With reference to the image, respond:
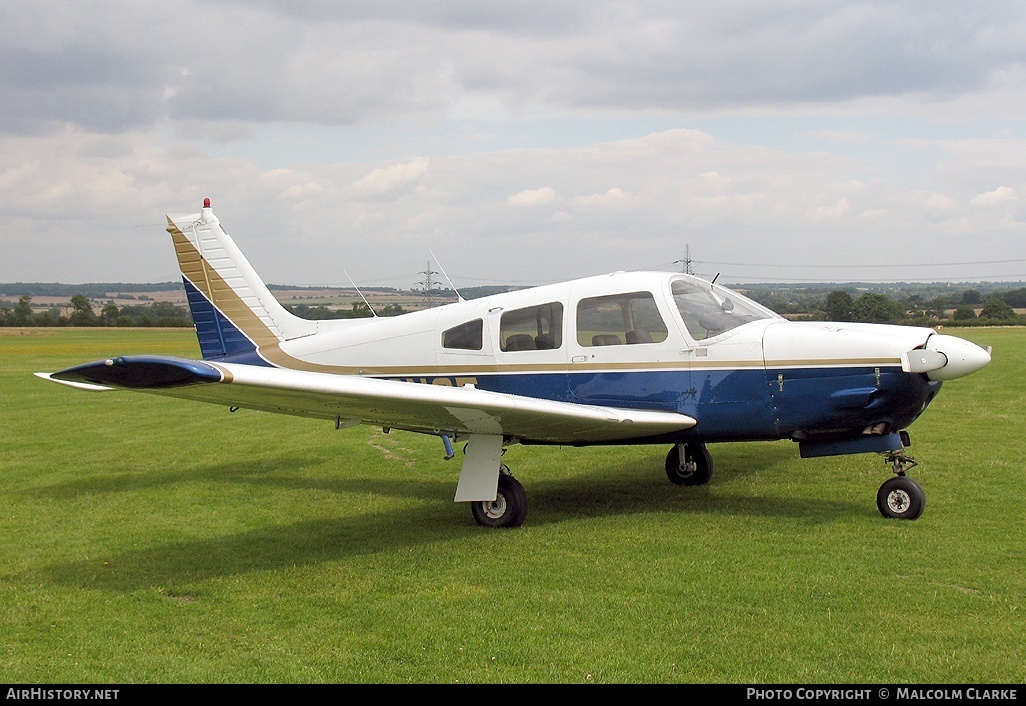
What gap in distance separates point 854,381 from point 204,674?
18.8 feet

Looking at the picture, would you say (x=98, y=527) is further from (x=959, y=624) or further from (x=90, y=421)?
(x=90, y=421)

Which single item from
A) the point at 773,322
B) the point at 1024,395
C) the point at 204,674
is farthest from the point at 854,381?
the point at 1024,395

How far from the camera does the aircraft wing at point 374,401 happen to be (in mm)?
5879

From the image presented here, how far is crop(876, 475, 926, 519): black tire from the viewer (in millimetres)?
8117

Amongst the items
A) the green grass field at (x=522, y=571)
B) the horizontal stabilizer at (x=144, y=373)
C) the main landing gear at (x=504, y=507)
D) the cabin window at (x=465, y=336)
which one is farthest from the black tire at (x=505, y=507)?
the horizontal stabilizer at (x=144, y=373)

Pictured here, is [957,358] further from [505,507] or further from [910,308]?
[910,308]

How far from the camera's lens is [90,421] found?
1766cm

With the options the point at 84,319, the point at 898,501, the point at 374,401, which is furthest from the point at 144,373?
the point at 84,319

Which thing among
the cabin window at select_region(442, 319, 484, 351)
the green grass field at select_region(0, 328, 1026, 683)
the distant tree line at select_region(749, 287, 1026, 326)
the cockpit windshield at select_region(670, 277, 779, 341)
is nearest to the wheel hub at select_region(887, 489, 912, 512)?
the green grass field at select_region(0, 328, 1026, 683)

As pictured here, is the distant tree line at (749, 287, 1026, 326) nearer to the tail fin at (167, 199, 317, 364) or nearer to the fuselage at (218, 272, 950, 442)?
the tail fin at (167, 199, 317, 364)

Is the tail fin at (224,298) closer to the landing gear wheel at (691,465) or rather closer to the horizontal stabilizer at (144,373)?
the landing gear wheel at (691,465)

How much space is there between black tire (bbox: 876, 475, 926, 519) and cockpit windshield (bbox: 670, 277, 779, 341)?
1.96 meters

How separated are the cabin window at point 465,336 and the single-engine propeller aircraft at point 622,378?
0.01 meters

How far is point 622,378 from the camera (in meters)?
8.95
